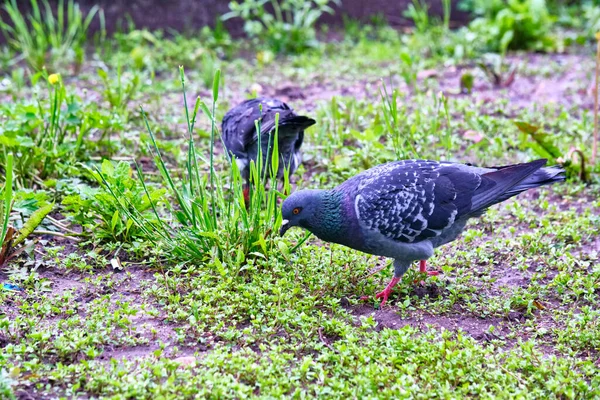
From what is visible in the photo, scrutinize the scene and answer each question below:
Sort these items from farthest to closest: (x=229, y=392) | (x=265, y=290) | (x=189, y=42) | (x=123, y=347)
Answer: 1. (x=189, y=42)
2. (x=265, y=290)
3. (x=123, y=347)
4. (x=229, y=392)

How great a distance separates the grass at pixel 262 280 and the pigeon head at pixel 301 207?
0.55ft

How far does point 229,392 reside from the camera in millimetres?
3182

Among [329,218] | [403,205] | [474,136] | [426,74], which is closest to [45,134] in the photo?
[329,218]

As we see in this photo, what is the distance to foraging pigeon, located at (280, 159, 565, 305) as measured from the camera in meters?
4.06

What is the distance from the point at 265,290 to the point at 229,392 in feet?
3.21

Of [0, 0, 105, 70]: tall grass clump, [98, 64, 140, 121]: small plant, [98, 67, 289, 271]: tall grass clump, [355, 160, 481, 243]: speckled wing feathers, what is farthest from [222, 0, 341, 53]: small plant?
[355, 160, 481, 243]: speckled wing feathers

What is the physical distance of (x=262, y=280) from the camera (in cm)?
415

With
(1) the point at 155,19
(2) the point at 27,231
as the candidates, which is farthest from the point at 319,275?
(1) the point at 155,19

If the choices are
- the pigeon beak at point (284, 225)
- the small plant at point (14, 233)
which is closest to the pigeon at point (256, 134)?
the pigeon beak at point (284, 225)

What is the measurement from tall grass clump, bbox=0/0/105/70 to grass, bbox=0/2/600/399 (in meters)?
1.56

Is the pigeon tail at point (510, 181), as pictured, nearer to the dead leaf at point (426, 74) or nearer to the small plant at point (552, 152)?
the small plant at point (552, 152)

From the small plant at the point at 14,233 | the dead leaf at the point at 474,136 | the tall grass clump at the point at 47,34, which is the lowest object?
the small plant at the point at 14,233

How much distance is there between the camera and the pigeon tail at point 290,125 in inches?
190

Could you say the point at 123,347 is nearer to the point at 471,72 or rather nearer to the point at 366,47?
the point at 471,72
